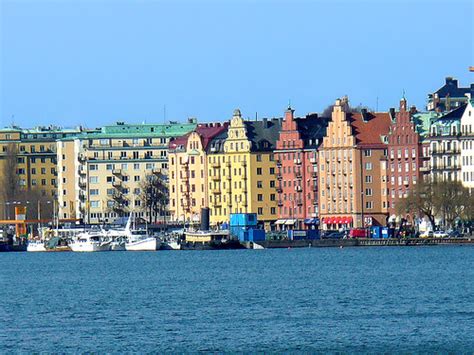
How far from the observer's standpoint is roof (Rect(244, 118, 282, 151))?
191125 millimetres

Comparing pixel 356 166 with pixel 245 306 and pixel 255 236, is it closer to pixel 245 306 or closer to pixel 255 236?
pixel 255 236

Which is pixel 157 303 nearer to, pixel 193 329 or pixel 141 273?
pixel 193 329

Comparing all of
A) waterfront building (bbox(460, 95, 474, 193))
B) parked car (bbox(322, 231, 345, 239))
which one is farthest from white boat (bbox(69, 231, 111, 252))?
waterfront building (bbox(460, 95, 474, 193))

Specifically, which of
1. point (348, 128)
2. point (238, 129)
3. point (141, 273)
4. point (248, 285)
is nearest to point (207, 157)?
point (238, 129)

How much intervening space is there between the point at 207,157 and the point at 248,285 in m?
98.1

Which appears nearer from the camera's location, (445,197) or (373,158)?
(445,197)

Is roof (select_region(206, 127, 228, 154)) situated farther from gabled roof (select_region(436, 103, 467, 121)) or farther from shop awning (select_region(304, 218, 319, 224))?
gabled roof (select_region(436, 103, 467, 121))

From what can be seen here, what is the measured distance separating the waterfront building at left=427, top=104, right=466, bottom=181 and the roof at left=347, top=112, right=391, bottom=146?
6.89 meters

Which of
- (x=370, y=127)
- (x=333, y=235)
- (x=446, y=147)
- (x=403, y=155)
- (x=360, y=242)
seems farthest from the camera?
(x=370, y=127)

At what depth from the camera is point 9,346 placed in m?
67.5

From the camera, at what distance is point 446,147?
170250 mm

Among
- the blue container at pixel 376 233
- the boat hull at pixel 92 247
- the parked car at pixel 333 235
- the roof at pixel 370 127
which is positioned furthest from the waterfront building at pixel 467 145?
the boat hull at pixel 92 247

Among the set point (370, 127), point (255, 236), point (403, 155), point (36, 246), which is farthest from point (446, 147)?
point (36, 246)

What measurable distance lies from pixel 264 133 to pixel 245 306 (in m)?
111
